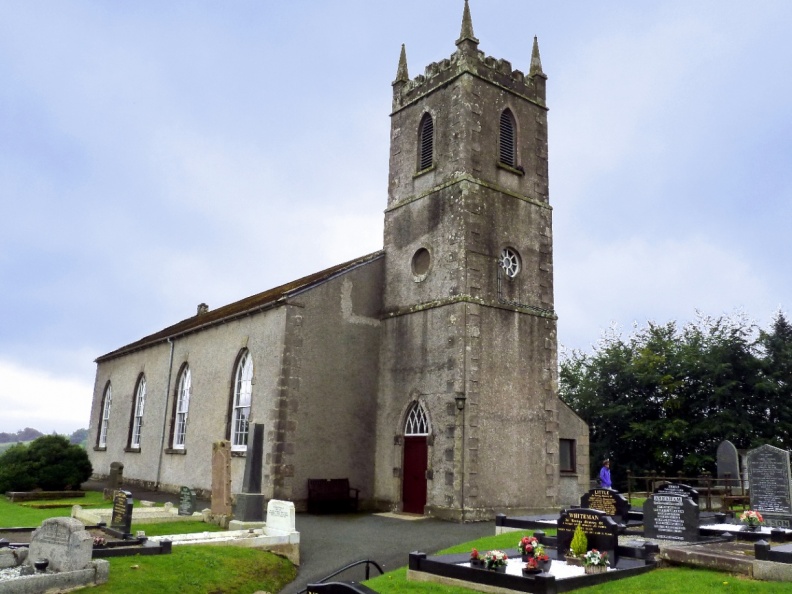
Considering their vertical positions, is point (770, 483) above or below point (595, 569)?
above

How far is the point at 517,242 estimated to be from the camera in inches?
924

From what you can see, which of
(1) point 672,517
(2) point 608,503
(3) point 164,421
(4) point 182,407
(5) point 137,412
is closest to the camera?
(1) point 672,517

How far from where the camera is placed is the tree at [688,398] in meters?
36.9

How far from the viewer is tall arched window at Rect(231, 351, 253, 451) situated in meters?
23.6

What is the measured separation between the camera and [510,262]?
2331 cm

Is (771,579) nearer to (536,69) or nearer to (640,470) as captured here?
(536,69)

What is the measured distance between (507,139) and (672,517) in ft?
48.3

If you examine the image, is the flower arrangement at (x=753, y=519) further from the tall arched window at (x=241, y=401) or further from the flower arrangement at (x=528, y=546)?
the tall arched window at (x=241, y=401)

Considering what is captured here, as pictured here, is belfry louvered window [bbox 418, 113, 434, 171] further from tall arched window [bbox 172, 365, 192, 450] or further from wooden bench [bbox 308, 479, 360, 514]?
tall arched window [bbox 172, 365, 192, 450]

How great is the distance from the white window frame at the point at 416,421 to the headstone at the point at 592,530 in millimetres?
9018

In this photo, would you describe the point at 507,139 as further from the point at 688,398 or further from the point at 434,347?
the point at 688,398

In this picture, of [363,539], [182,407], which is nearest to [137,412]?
[182,407]

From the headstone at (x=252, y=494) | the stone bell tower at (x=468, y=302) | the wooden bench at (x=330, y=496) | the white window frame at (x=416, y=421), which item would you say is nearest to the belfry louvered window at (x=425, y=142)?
the stone bell tower at (x=468, y=302)

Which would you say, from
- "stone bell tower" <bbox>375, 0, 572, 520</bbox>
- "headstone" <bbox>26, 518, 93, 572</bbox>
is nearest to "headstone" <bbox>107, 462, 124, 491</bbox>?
"stone bell tower" <bbox>375, 0, 572, 520</bbox>
